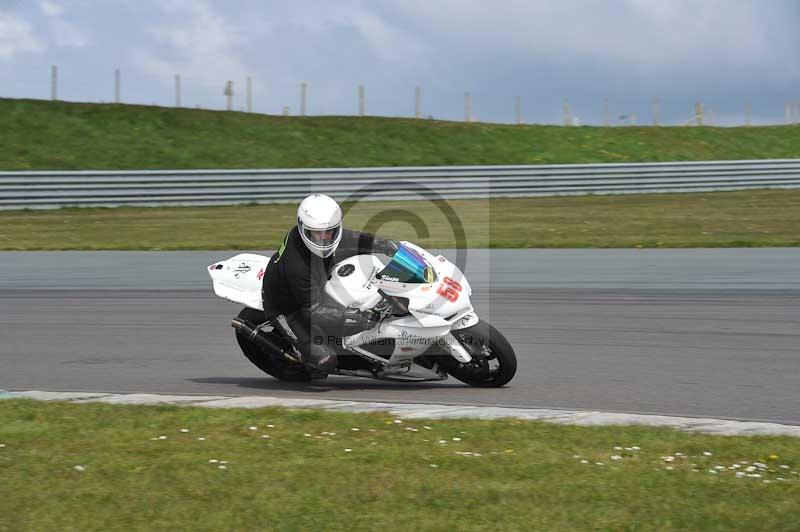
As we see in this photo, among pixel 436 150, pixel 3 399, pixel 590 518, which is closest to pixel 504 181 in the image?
pixel 436 150

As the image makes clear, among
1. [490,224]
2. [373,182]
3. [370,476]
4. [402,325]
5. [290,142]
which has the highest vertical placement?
[290,142]

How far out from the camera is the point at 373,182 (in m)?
25.1

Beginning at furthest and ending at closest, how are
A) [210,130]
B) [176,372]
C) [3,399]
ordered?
[210,130], [176,372], [3,399]

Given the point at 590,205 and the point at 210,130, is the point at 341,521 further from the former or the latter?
the point at 210,130

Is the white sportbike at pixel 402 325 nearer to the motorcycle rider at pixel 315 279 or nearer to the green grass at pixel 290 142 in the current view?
the motorcycle rider at pixel 315 279

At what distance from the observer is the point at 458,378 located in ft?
25.7

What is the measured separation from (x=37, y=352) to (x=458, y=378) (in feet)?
13.0

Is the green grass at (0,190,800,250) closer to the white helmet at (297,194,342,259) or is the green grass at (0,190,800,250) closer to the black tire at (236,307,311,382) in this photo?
the black tire at (236,307,311,382)

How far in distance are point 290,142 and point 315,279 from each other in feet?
87.3

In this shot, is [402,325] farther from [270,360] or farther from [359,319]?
[270,360]

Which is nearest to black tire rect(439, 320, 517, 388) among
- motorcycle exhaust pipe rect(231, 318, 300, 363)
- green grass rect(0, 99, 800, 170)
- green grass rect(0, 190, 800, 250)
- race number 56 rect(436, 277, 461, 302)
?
race number 56 rect(436, 277, 461, 302)

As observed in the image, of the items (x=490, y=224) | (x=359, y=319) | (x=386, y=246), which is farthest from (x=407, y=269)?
(x=490, y=224)

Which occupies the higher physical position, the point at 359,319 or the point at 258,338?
the point at 359,319

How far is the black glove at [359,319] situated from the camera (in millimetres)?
7504
